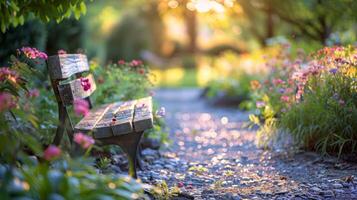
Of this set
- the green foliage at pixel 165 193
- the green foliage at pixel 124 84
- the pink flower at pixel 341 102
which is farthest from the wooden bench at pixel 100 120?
the pink flower at pixel 341 102

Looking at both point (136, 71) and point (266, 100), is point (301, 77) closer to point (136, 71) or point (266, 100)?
point (266, 100)

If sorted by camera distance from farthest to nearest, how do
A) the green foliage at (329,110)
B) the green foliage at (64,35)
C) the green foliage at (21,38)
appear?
the green foliage at (64,35)
the green foliage at (21,38)
the green foliage at (329,110)

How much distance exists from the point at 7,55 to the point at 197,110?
Result: 5302mm

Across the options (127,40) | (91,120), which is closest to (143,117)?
(91,120)

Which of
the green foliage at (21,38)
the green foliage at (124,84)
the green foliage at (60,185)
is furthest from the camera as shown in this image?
the green foliage at (21,38)

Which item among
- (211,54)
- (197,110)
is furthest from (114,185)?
(211,54)

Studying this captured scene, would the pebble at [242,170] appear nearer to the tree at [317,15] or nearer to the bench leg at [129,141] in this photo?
the bench leg at [129,141]

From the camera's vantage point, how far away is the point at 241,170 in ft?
17.9

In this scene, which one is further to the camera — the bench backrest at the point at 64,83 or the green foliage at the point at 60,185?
the bench backrest at the point at 64,83

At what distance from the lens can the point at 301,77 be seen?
549 centimetres

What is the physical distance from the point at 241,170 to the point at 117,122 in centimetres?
165

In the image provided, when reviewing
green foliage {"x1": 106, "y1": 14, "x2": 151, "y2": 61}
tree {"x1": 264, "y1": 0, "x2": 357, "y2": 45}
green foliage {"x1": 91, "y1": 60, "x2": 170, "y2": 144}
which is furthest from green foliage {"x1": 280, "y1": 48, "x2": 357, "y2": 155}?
green foliage {"x1": 106, "y1": 14, "x2": 151, "y2": 61}

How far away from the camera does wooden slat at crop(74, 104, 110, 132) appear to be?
4298 mm

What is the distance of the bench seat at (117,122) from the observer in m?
4.20
